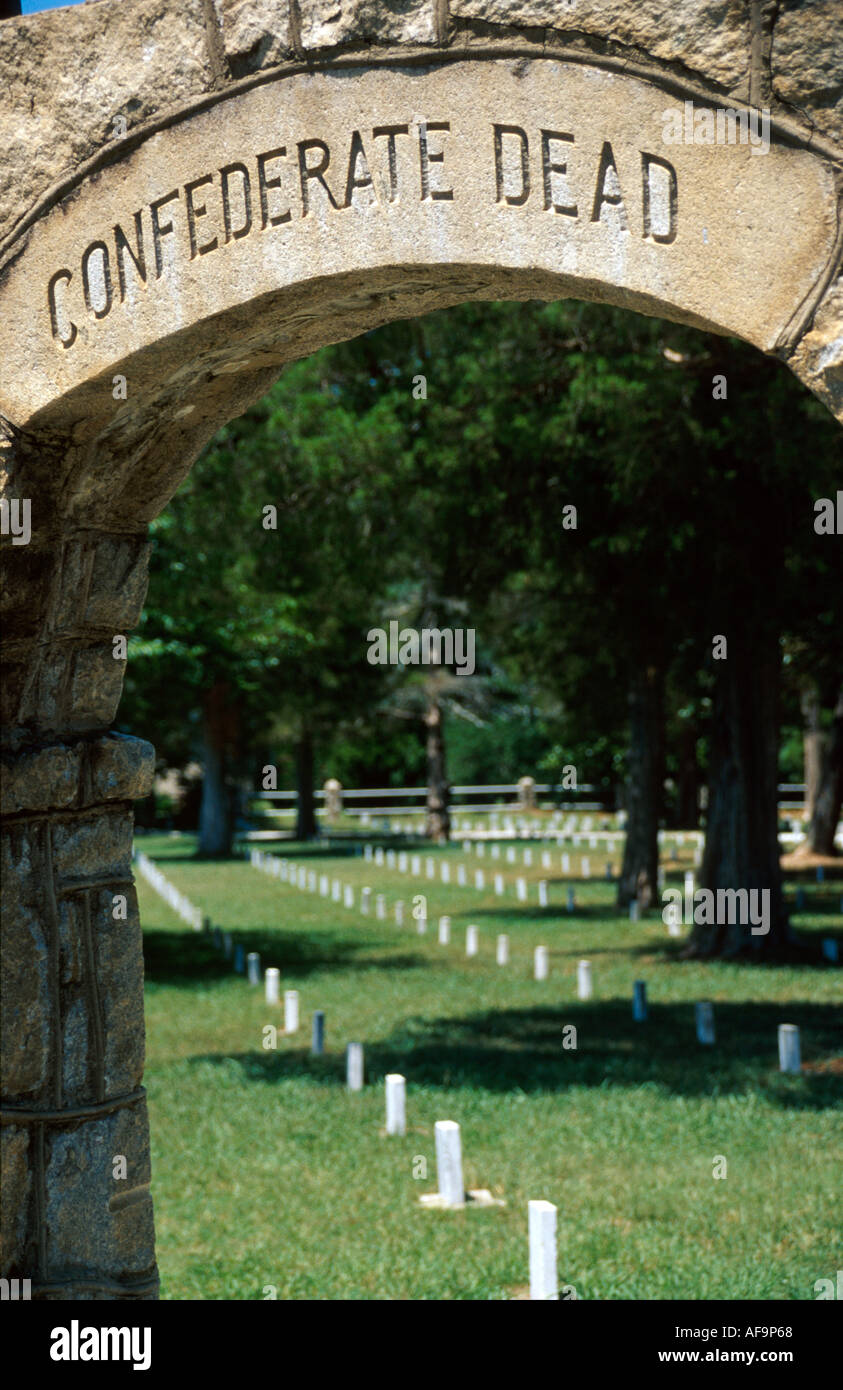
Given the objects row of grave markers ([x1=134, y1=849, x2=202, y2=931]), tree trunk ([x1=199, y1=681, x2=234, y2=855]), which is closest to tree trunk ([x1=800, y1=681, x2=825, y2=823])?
row of grave markers ([x1=134, y1=849, x2=202, y2=931])

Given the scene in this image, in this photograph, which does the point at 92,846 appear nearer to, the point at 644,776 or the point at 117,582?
the point at 117,582

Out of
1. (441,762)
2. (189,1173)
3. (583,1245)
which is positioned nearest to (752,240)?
(583,1245)

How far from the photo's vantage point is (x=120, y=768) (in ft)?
16.0

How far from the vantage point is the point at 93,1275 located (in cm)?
464

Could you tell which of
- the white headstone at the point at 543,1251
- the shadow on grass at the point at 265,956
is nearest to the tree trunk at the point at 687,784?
the shadow on grass at the point at 265,956

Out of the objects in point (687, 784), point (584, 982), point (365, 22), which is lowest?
point (584, 982)

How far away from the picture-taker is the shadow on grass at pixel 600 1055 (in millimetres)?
11031

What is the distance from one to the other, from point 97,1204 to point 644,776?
18462 millimetres

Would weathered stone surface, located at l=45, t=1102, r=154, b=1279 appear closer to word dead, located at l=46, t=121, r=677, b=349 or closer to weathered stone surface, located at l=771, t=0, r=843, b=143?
word dead, located at l=46, t=121, r=677, b=349

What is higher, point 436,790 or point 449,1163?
point 436,790

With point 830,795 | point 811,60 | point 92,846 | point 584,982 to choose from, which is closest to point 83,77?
point 811,60

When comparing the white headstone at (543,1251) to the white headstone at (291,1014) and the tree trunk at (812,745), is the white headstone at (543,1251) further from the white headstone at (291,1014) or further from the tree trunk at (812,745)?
the tree trunk at (812,745)
